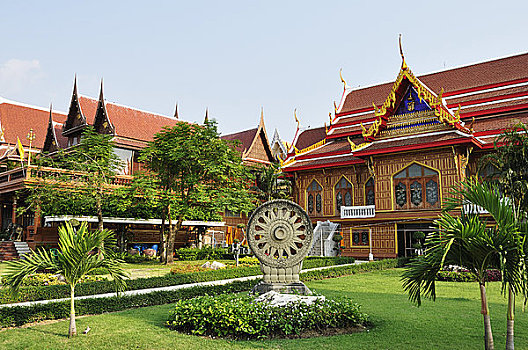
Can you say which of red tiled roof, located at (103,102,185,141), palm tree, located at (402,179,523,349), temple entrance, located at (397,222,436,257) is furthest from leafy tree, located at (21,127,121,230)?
palm tree, located at (402,179,523,349)

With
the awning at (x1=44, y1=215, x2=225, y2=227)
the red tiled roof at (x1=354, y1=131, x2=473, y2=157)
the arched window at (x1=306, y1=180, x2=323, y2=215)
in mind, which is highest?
the red tiled roof at (x1=354, y1=131, x2=473, y2=157)

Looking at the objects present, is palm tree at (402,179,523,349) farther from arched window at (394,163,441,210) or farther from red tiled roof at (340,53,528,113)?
red tiled roof at (340,53,528,113)

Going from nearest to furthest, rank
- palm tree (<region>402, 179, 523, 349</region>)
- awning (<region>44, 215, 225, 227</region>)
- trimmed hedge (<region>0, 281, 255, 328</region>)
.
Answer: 1. palm tree (<region>402, 179, 523, 349</region>)
2. trimmed hedge (<region>0, 281, 255, 328</region>)
3. awning (<region>44, 215, 225, 227</region>)

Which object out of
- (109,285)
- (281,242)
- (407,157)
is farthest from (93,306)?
(407,157)

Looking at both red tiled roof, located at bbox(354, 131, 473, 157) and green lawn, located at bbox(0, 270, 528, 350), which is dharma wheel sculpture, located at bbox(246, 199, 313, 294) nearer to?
green lawn, located at bbox(0, 270, 528, 350)

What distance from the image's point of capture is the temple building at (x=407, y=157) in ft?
66.3

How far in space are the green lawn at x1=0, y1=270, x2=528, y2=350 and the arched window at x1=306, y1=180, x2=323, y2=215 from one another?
15270 mm

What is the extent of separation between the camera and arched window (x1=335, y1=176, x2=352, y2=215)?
24.2 meters

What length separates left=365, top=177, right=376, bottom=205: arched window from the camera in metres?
23.6

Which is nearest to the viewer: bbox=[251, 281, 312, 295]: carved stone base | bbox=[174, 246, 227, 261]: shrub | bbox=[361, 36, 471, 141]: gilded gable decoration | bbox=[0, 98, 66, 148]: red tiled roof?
bbox=[251, 281, 312, 295]: carved stone base

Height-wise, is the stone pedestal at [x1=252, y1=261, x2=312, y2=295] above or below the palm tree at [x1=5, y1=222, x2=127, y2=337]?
below

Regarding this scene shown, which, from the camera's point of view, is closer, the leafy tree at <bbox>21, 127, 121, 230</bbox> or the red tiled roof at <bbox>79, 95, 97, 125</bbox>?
the leafy tree at <bbox>21, 127, 121, 230</bbox>

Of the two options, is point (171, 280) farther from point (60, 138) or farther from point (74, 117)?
point (60, 138)

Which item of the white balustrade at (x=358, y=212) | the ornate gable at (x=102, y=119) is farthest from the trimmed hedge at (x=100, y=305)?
the ornate gable at (x=102, y=119)
